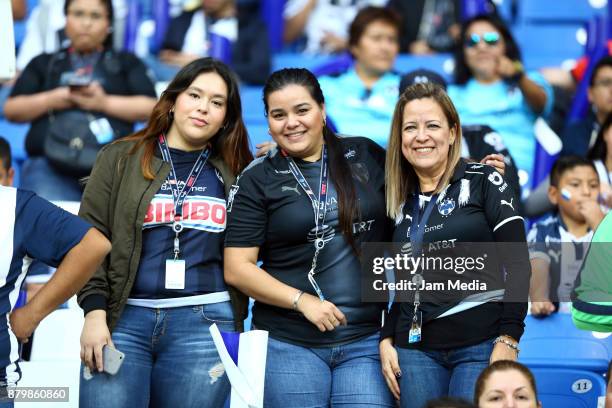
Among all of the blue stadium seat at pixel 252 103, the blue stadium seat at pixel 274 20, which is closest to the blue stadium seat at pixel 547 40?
the blue stadium seat at pixel 274 20

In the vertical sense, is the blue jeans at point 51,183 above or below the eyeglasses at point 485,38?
below

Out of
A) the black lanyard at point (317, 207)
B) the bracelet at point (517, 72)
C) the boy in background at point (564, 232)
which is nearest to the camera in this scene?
the black lanyard at point (317, 207)

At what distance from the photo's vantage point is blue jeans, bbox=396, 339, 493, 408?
344 cm

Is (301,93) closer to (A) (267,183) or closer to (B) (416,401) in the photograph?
(A) (267,183)

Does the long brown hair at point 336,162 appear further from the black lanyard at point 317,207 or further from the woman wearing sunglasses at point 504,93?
the woman wearing sunglasses at point 504,93

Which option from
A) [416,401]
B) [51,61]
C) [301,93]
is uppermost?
[51,61]

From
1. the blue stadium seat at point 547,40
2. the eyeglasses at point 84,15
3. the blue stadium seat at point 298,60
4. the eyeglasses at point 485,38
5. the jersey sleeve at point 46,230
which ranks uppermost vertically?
the blue stadium seat at point 547,40

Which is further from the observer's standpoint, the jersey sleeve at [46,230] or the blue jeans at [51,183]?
the blue jeans at [51,183]

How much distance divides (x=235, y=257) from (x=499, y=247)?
861 mm

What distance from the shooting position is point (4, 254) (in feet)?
10.4

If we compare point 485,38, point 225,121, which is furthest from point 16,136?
point 225,121

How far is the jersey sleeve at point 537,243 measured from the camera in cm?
481

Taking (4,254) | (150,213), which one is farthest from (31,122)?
(4,254)

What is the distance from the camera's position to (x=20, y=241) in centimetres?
320
